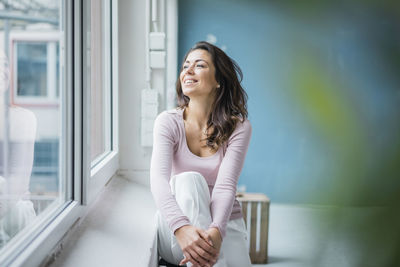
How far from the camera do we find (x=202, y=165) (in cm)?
139

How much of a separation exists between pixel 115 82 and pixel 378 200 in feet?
8.54

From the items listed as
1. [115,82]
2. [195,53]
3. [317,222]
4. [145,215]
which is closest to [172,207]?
[145,215]

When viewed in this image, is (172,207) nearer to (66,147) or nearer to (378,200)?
(66,147)

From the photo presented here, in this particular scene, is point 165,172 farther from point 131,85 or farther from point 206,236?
point 131,85


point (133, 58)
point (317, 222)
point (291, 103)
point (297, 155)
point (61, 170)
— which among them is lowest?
point (317, 222)

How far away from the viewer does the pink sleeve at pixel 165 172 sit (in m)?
1.13

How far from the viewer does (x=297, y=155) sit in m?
3.27

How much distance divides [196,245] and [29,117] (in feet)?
1.82

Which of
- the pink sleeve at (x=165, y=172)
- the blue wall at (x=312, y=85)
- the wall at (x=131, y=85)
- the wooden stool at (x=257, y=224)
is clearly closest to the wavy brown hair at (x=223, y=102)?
the pink sleeve at (x=165, y=172)

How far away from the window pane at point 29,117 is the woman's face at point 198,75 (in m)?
0.50

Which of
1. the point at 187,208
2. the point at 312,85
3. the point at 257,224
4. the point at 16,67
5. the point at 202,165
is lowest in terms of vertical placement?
the point at 257,224

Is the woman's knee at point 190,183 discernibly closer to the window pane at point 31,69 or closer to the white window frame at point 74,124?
the white window frame at point 74,124

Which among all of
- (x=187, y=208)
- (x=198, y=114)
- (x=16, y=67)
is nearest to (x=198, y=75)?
(x=198, y=114)

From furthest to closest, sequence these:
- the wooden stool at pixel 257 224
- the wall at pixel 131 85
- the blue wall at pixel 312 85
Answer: the blue wall at pixel 312 85
the wooden stool at pixel 257 224
the wall at pixel 131 85
